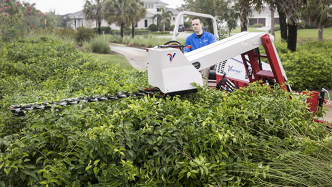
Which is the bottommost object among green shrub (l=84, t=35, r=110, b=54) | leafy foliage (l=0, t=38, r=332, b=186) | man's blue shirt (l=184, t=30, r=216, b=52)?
leafy foliage (l=0, t=38, r=332, b=186)

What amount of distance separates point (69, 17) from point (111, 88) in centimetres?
9240

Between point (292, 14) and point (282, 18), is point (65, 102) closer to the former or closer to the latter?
point (292, 14)

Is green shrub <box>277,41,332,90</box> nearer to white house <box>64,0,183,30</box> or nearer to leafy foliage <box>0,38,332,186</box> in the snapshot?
leafy foliage <box>0,38,332,186</box>

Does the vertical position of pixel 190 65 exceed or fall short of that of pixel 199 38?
it falls short

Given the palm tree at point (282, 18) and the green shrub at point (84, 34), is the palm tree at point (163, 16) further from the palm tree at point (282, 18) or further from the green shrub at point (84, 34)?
the palm tree at point (282, 18)

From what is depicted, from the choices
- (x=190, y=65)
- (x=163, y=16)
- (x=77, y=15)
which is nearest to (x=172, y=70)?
(x=190, y=65)

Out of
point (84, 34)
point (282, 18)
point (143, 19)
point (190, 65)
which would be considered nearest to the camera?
point (190, 65)

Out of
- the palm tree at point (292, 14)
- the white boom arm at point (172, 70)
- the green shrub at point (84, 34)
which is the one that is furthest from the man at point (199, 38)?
the green shrub at point (84, 34)

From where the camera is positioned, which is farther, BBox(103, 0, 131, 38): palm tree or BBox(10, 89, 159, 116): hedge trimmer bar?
BBox(103, 0, 131, 38): palm tree

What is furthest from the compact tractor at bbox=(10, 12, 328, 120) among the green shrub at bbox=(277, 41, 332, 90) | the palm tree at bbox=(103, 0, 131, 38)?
the palm tree at bbox=(103, 0, 131, 38)

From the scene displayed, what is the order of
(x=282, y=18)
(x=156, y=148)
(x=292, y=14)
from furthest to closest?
(x=282, y=18) → (x=292, y=14) → (x=156, y=148)

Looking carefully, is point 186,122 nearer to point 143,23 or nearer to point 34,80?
point 34,80

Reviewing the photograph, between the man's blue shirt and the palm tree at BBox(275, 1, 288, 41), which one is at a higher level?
the palm tree at BBox(275, 1, 288, 41)

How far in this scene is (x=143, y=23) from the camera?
8600 centimetres
